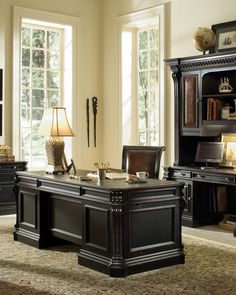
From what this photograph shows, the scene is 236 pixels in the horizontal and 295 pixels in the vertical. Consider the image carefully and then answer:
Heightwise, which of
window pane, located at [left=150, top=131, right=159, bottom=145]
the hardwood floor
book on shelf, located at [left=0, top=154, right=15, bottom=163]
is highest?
window pane, located at [left=150, top=131, right=159, bottom=145]

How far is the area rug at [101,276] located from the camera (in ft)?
12.3

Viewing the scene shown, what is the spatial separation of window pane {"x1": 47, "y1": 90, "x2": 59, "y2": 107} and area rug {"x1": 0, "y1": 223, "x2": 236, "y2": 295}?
137 inches

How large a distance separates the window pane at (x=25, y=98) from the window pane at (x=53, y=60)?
0.54 metres

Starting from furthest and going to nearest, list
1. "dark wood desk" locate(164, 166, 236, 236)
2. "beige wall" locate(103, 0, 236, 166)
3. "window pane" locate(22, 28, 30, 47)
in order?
"window pane" locate(22, 28, 30, 47) → "beige wall" locate(103, 0, 236, 166) → "dark wood desk" locate(164, 166, 236, 236)

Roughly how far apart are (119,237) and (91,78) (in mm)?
4533

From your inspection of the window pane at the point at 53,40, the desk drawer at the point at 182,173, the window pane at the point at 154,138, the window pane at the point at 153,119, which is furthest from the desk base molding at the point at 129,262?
the window pane at the point at 53,40

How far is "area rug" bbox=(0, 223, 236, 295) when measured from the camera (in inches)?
148

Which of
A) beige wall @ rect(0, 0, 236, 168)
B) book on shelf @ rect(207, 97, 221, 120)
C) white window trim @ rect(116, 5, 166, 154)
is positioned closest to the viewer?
book on shelf @ rect(207, 97, 221, 120)

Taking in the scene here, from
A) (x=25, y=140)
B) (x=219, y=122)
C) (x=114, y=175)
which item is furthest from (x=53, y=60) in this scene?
(x=114, y=175)

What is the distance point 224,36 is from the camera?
20.5 feet

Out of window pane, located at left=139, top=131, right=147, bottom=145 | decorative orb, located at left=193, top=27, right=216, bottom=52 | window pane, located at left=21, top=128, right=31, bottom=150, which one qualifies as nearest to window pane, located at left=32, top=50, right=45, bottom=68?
window pane, located at left=21, top=128, right=31, bottom=150

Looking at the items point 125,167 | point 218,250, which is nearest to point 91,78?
point 125,167

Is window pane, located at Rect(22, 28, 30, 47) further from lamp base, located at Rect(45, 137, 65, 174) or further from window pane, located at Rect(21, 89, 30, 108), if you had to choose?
lamp base, located at Rect(45, 137, 65, 174)

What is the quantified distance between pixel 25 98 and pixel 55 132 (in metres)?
2.88
